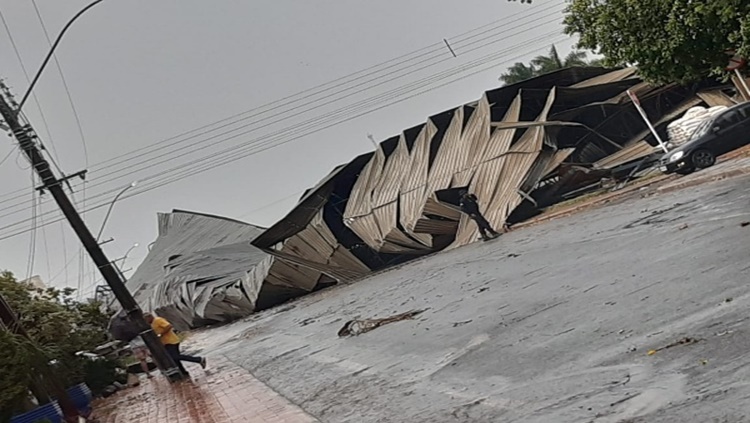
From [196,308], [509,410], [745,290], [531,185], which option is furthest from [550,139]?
[509,410]

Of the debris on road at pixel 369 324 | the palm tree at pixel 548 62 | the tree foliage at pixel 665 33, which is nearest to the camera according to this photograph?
the debris on road at pixel 369 324

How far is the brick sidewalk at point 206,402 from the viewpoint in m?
8.87

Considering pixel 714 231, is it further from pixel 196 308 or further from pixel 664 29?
pixel 196 308

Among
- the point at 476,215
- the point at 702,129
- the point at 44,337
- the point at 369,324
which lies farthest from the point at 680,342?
the point at 702,129

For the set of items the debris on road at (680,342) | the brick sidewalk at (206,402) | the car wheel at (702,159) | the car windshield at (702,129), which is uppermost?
the brick sidewalk at (206,402)

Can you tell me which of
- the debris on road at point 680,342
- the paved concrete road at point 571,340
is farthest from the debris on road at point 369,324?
the debris on road at point 680,342

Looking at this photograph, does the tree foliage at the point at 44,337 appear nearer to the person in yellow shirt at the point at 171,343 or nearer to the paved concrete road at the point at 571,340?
the person in yellow shirt at the point at 171,343

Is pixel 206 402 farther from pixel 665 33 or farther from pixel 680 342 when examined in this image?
pixel 665 33

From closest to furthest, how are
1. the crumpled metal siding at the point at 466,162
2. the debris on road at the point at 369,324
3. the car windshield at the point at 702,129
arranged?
the debris on road at the point at 369,324 → the car windshield at the point at 702,129 → the crumpled metal siding at the point at 466,162

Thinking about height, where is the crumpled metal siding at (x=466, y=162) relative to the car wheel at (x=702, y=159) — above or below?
above

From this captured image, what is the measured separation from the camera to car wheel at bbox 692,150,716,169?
848 inches

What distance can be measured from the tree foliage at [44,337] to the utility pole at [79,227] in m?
1.48

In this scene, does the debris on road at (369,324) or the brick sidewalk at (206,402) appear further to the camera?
the debris on road at (369,324)

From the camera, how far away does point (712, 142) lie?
71.7ft
